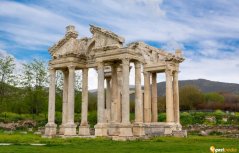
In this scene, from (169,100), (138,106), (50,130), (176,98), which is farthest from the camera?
(176,98)

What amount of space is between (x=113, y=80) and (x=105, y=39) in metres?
4.90

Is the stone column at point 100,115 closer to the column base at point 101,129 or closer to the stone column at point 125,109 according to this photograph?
the column base at point 101,129

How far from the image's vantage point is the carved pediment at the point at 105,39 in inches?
1308

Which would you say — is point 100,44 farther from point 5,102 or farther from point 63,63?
point 5,102

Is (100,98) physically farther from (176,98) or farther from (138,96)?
(176,98)

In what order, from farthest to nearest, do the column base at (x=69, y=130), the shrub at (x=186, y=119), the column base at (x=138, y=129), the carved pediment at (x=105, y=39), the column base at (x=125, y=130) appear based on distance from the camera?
the shrub at (x=186, y=119)
the column base at (x=69, y=130)
the column base at (x=138, y=129)
the carved pediment at (x=105, y=39)
the column base at (x=125, y=130)

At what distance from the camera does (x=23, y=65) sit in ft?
208

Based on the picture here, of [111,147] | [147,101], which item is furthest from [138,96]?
[111,147]

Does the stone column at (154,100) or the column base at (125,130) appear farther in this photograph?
the stone column at (154,100)

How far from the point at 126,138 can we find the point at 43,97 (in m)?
35.9

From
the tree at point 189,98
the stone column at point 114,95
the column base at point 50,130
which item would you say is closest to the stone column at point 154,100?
the stone column at point 114,95

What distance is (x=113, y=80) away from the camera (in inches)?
1431

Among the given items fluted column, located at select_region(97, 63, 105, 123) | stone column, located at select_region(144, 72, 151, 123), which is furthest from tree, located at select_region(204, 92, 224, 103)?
fluted column, located at select_region(97, 63, 105, 123)

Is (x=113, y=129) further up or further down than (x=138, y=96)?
further down
